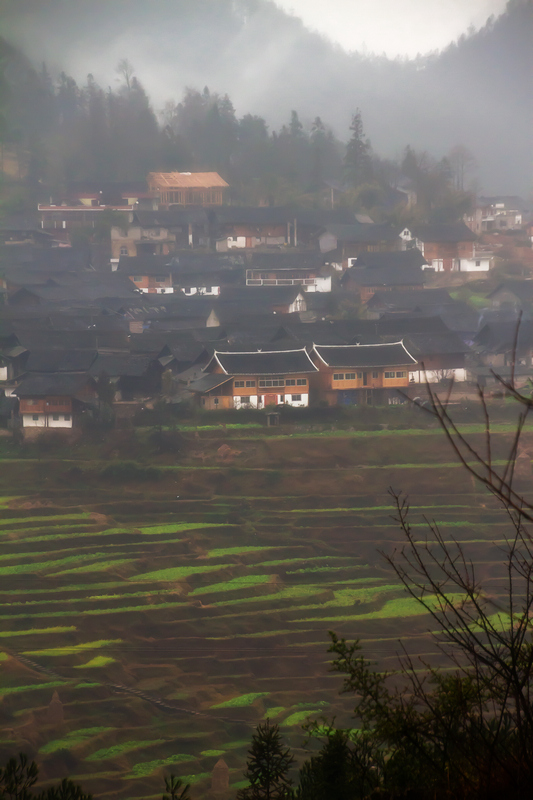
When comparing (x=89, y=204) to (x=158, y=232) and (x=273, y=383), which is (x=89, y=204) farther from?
(x=273, y=383)

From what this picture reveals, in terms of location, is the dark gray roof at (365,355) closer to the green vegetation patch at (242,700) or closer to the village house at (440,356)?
the village house at (440,356)

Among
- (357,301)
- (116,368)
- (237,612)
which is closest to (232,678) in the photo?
(237,612)

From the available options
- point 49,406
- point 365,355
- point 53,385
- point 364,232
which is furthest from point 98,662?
point 364,232

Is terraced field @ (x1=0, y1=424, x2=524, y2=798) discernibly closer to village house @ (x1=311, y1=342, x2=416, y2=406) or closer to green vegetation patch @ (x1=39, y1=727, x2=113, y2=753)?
green vegetation patch @ (x1=39, y1=727, x2=113, y2=753)

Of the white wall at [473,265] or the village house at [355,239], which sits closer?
the white wall at [473,265]

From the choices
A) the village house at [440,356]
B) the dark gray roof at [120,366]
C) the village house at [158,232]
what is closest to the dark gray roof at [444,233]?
the village house at [158,232]

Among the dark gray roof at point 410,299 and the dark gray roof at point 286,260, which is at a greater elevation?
the dark gray roof at point 286,260

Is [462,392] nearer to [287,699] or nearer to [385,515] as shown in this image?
[385,515]
